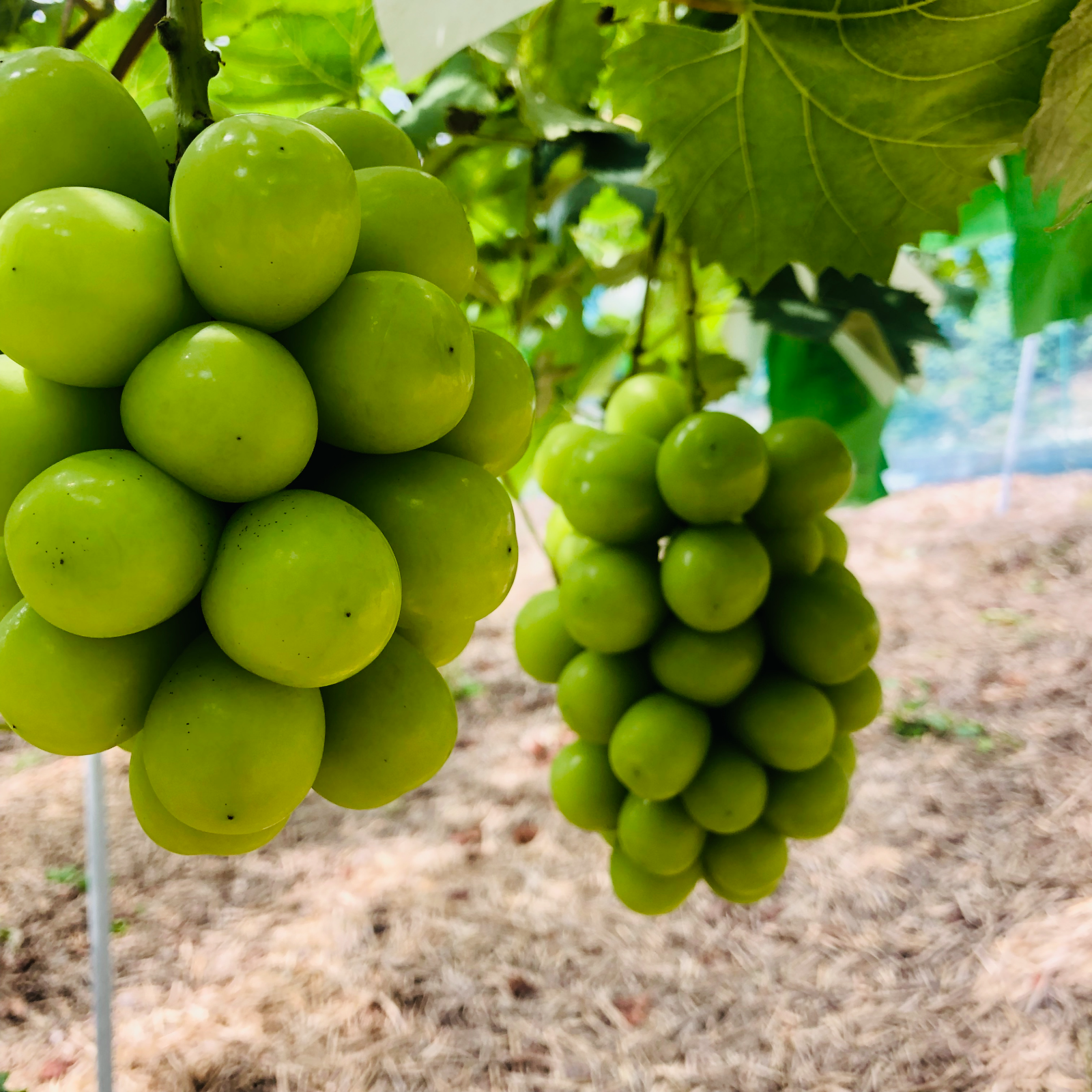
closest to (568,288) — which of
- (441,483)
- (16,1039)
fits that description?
(441,483)

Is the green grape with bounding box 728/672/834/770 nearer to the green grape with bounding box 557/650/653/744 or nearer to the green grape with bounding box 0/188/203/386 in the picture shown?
the green grape with bounding box 557/650/653/744

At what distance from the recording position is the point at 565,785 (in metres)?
0.67

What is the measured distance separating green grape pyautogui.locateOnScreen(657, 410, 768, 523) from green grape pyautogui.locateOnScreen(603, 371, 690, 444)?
0.24 feet

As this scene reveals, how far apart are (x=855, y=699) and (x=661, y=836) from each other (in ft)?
0.56

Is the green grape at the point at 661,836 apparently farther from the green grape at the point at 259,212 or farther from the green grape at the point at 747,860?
the green grape at the point at 259,212

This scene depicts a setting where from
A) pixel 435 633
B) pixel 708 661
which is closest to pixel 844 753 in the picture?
pixel 708 661

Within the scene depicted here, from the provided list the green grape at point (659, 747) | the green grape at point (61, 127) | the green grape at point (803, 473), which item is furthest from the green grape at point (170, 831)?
the green grape at point (803, 473)

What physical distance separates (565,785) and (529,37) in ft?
1.93

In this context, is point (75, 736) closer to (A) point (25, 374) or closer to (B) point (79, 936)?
(A) point (25, 374)

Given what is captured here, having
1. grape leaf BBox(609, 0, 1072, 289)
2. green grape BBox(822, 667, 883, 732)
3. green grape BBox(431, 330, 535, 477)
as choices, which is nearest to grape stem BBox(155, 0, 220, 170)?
green grape BBox(431, 330, 535, 477)

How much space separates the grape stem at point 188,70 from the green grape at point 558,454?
389 millimetres

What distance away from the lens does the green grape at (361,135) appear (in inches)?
14.7

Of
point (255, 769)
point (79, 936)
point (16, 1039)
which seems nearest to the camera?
point (255, 769)

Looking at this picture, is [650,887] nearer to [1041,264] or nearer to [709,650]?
[709,650]
